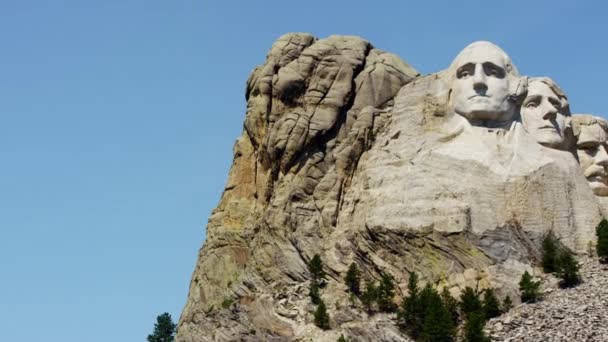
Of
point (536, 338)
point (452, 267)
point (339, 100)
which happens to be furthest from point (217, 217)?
point (536, 338)

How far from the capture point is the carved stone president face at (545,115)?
60.7 m

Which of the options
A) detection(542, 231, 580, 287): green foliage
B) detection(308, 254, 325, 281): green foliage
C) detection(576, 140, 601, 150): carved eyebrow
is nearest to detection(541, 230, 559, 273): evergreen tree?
detection(542, 231, 580, 287): green foliage

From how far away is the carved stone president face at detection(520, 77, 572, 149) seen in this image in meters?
60.7

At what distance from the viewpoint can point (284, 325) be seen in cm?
5666

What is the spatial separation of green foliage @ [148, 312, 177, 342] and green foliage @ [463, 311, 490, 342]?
18.8 m

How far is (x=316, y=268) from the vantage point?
57.6 meters

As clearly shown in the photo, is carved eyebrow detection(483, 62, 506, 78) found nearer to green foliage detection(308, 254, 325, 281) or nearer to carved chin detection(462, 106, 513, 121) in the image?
carved chin detection(462, 106, 513, 121)

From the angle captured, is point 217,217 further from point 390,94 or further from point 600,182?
point 600,182

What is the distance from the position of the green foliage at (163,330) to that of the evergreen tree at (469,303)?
17.4m

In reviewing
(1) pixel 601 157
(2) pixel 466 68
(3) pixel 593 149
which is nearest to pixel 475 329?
(2) pixel 466 68

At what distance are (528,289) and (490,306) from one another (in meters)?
1.26

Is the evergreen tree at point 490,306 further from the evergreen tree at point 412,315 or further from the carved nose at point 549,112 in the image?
the carved nose at point 549,112

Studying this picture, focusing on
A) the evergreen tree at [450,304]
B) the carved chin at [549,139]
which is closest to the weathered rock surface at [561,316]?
the evergreen tree at [450,304]

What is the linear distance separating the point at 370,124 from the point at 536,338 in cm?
1140
